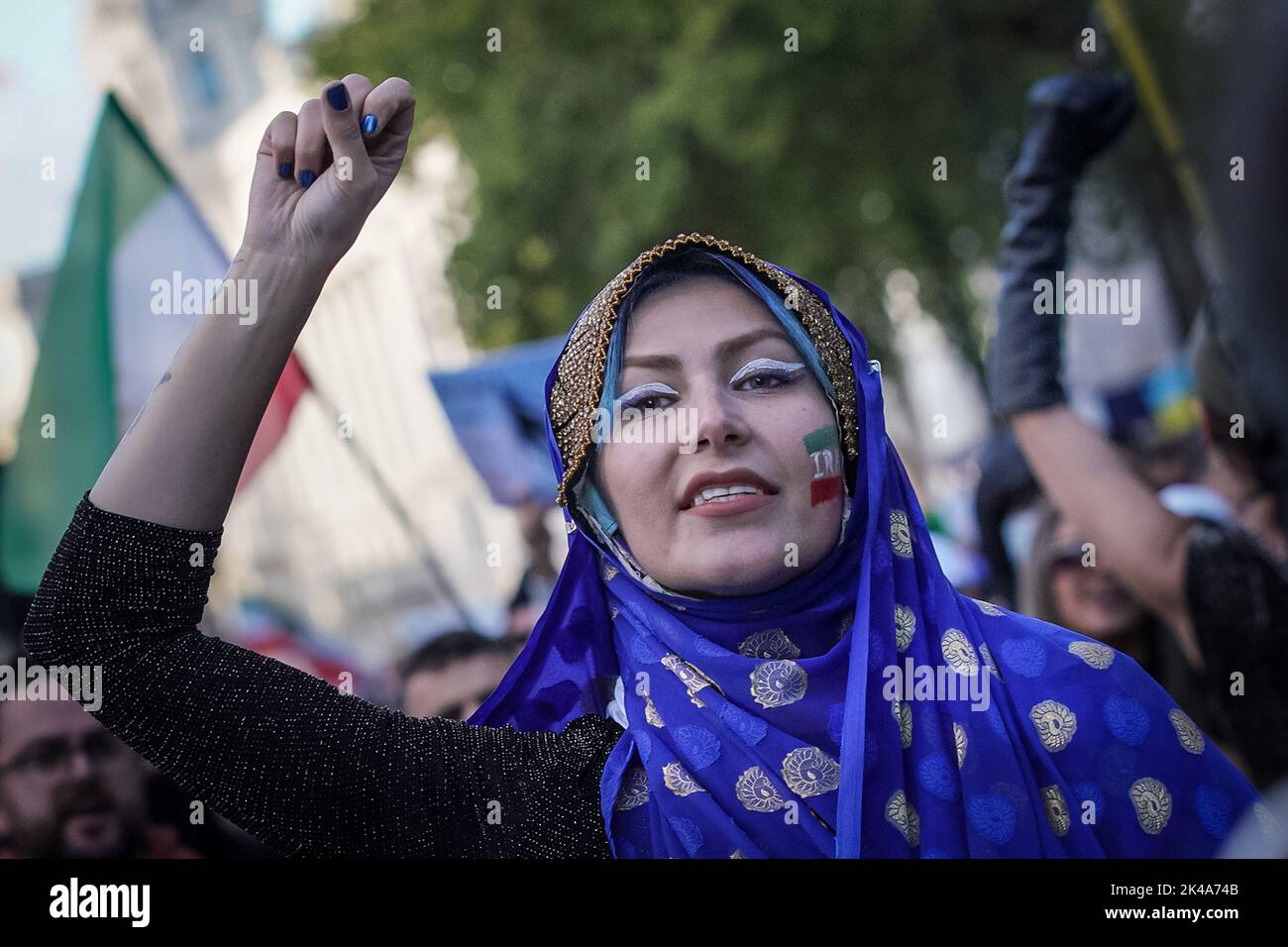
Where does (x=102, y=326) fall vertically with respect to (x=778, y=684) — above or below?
above

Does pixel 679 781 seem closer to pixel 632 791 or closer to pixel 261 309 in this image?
pixel 632 791

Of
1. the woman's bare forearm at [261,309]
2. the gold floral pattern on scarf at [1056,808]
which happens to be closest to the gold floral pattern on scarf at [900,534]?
the gold floral pattern on scarf at [1056,808]

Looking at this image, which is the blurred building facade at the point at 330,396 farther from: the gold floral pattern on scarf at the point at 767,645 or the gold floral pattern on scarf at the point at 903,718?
the gold floral pattern on scarf at the point at 903,718

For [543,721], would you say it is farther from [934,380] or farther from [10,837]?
[934,380]

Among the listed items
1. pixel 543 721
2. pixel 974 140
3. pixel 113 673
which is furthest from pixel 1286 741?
pixel 974 140

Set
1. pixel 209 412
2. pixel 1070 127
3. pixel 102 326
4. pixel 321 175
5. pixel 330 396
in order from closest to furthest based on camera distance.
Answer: pixel 209 412, pixel 321 175, pixel 1070 127, pixel 102 326, pixel 330 396

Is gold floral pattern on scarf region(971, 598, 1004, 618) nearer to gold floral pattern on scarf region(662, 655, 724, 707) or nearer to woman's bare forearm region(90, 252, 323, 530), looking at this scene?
gold floral pattern on scarf region(662, 655, 724, 707)

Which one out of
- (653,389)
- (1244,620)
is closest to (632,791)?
(653,389)

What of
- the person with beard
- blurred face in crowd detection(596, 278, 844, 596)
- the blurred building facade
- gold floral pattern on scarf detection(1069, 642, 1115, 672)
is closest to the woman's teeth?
blurred face in crowd detection(596, 278, 844, 596)

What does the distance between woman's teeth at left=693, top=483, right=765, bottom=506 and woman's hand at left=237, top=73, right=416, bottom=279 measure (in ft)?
1.72

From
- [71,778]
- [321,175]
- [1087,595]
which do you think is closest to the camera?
[321,175]

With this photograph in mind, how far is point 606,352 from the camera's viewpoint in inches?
75.5

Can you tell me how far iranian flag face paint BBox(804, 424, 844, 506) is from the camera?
1.83m

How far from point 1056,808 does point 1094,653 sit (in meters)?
0.21
